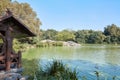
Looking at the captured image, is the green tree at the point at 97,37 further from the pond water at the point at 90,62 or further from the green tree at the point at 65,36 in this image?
the pond water at the point at 90,62

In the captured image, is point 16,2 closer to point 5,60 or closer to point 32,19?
point 32,19

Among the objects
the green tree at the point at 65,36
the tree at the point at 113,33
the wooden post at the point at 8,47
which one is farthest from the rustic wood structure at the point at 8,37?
the tree at the point at 113,33

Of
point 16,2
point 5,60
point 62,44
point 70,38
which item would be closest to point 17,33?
point 5,60

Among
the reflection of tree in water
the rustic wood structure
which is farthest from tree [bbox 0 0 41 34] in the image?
the rustic wood structure

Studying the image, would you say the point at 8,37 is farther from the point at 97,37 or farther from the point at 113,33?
the point at 113,33

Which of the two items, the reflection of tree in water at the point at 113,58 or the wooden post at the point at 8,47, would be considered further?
the reflection of tree in water at the point at 113,58

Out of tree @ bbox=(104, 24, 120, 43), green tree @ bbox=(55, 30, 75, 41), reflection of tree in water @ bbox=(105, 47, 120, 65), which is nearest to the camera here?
reflection of tree in water @ bbox=(105, 47, 120, 65)

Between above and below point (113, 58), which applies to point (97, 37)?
above

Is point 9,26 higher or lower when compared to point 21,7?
lower

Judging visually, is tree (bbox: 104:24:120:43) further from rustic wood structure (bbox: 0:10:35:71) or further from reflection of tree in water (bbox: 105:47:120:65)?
rustic wood structure (bbox: 0:10:35:71)

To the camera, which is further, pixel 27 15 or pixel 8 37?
pixel 27 15

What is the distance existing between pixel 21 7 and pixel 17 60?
3221 cm

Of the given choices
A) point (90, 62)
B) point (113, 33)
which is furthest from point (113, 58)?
Answer: point (113, 33)

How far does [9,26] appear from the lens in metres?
9.59
